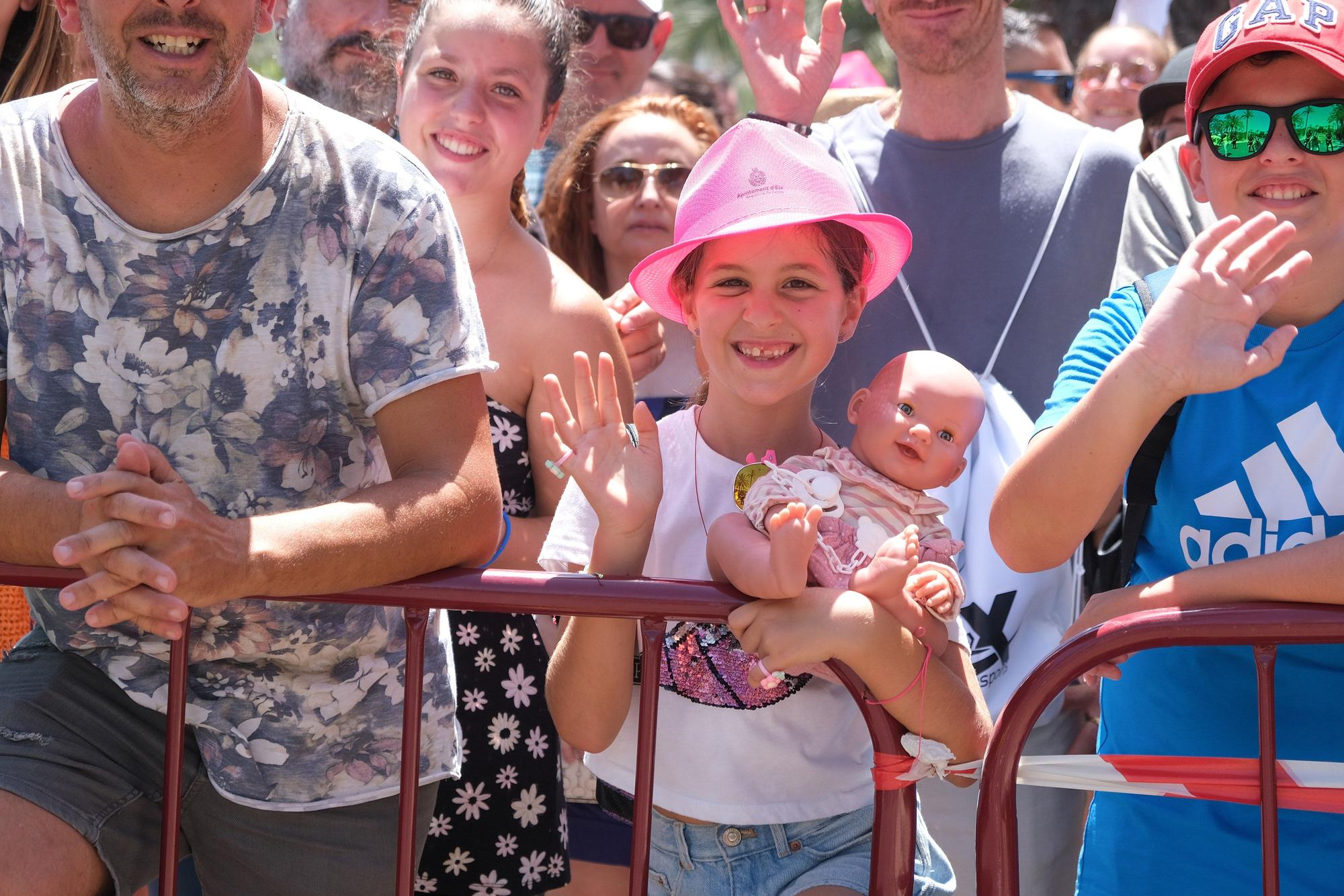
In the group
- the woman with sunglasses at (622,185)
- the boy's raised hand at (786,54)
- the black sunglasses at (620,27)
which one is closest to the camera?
the boy's raised hand at (786,54)

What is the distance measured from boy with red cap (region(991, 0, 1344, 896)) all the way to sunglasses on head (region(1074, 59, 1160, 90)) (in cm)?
368

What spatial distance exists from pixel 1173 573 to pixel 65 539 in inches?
72.8

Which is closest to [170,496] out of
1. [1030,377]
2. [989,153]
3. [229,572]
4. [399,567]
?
[229,572]

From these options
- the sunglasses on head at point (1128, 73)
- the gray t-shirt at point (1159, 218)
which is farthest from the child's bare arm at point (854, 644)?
the sunglasses on head at point (1128, 73)

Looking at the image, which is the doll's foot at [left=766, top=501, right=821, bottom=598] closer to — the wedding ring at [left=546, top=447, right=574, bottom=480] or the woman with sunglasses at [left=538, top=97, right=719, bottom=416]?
the wedding ring at [left=546, top=447, right=574, bottom=480]

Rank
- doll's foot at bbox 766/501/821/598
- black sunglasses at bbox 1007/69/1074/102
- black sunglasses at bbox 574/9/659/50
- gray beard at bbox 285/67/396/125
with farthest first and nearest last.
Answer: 1. black sunglasses at bbox 1007/69/1074/102
2. black sunglasses at bbox 574/9/659/50
3. gray beard at bbox 285/67/396/125
4. doll's foot at bbox 766/501/821/598

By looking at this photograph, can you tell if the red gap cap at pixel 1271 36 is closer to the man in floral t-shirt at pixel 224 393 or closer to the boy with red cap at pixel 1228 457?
the boy with red cap at pixel 1228 457

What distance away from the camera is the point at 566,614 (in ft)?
8.23

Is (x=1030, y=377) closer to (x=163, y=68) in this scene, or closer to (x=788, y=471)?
(x=788, y=471)

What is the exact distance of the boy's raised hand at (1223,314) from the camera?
2332mm

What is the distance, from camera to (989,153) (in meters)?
4.00

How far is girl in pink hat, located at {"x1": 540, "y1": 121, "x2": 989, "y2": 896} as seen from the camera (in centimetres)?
255

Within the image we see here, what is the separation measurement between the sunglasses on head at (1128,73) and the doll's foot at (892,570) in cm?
428

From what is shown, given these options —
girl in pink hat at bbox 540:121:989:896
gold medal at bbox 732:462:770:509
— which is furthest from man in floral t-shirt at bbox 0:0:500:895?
gold medal at bbox 732:462:770:509
